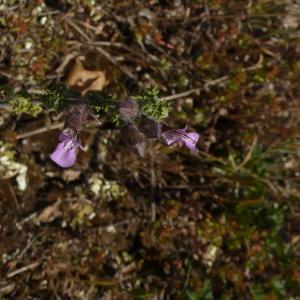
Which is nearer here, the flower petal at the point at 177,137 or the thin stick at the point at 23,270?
the flower petal at the point at 177,137

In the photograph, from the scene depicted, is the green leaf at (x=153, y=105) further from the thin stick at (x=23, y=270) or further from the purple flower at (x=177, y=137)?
the thin stick at (x=23, y=270)

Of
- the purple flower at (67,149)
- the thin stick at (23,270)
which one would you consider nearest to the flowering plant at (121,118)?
the purple flower at (67,149)

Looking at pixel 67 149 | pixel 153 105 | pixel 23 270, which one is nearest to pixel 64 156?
pixel 67 149

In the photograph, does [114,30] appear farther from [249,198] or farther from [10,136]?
[249,198]

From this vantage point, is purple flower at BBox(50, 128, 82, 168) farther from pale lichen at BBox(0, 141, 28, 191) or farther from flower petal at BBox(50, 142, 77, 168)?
pale lichen at BBox(0, 141, 28, 191)

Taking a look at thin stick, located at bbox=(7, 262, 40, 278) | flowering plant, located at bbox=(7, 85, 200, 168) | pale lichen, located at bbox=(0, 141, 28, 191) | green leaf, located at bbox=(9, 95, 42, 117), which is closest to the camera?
flowering plant, located at bbox=(7, 85, 200, 168)

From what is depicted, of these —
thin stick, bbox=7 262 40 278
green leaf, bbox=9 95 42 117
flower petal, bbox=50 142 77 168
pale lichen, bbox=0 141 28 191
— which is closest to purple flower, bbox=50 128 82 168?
flower petal, bbox=50 142 77 168

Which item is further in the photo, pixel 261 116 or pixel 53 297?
pixel 261 116

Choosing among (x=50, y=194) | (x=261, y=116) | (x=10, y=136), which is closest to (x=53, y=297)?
(x=50, y=194)
